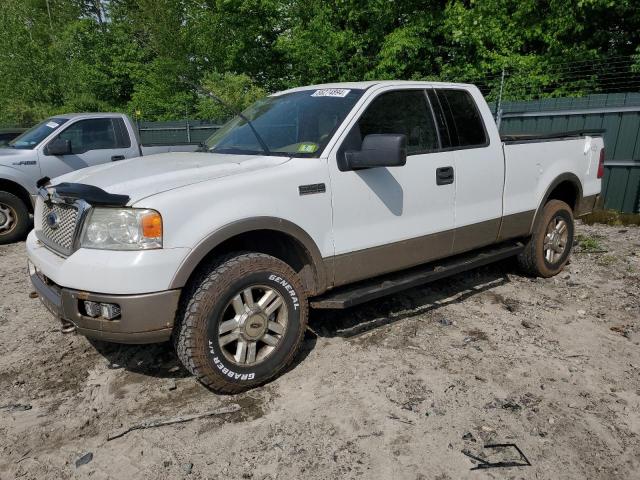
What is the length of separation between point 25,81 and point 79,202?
28383mm

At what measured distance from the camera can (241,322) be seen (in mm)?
3141

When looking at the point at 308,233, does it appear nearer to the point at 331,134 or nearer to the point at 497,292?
the point at 331,134

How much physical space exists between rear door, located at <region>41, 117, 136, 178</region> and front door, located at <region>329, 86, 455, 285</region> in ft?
18.4

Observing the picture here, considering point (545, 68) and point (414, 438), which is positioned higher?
point (545, 68)

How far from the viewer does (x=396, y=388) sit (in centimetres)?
329

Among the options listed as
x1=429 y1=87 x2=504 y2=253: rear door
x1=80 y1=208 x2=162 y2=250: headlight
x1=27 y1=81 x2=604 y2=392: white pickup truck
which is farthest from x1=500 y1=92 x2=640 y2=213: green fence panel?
x1=80 y1=208 x2=162 y2=250: headlight

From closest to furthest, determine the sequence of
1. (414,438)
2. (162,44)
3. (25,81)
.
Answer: (414,438) < (162,44) < (25,81)

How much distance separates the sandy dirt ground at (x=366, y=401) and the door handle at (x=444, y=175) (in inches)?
47.8

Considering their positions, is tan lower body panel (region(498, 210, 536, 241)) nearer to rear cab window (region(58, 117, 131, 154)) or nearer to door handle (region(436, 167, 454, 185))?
door handle (region(436, 167, 454, 185))

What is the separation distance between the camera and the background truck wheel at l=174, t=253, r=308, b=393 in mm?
2971

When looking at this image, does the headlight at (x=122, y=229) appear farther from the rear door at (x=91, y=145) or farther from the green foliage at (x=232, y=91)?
the green foliage at (x=232, y=91)

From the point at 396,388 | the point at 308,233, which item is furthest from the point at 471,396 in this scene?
the point at 308,233

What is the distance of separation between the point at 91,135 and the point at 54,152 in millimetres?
671

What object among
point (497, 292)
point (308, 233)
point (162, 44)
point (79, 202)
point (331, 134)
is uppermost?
point (162, 44)
